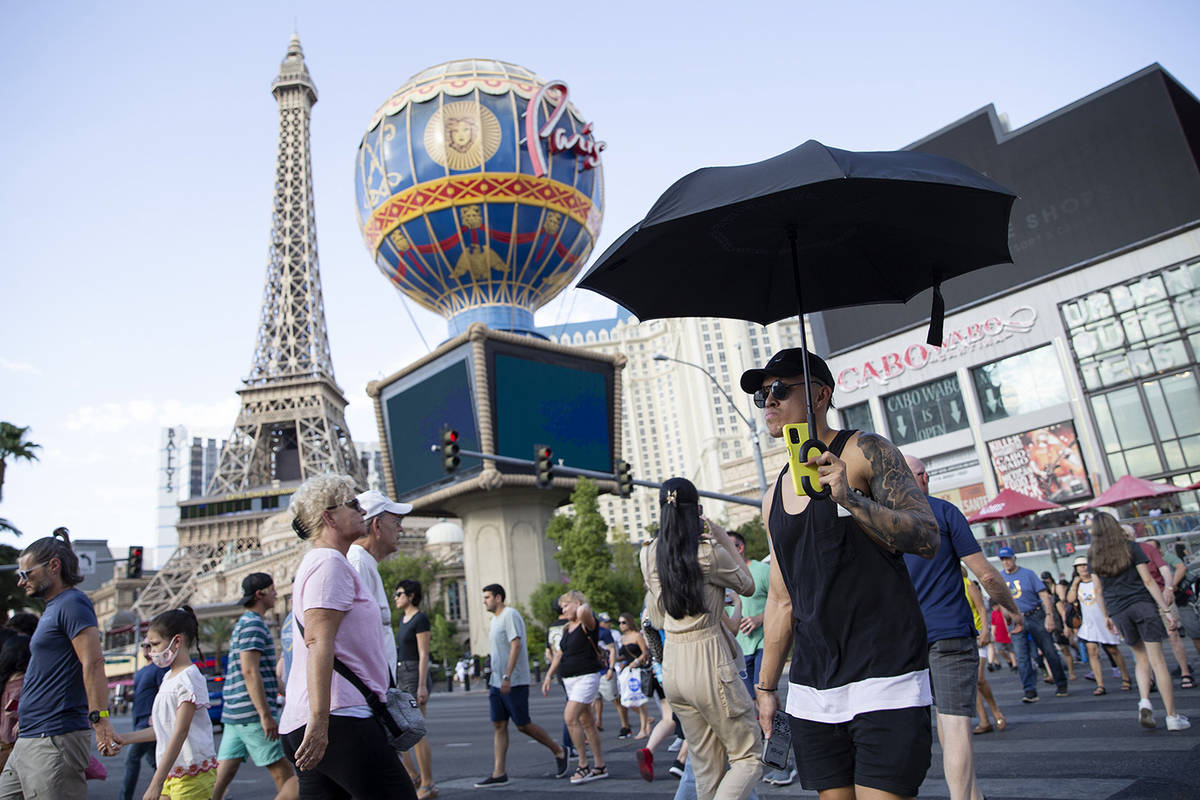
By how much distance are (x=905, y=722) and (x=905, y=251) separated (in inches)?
80.5

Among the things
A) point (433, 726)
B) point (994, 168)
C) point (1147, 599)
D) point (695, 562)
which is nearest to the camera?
point (695, 562)

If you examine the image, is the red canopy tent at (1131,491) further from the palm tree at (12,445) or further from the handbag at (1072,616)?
the palm tree at (12,445)

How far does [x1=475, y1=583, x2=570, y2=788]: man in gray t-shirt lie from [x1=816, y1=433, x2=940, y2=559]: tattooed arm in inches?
211

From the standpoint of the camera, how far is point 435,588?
2121 inches

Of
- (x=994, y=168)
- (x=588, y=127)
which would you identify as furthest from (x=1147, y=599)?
(x=994, y=168)

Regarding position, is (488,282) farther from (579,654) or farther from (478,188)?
(579,654)

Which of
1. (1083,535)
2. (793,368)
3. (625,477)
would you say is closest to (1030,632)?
(793,368)

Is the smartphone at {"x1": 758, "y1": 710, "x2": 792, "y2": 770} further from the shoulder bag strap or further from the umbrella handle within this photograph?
the shoulder bag strap

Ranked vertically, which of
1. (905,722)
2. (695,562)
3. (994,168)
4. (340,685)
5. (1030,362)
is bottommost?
(905,722)

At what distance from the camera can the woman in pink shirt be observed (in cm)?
309

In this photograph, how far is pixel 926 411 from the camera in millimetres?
42250

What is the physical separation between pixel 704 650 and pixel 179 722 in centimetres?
295

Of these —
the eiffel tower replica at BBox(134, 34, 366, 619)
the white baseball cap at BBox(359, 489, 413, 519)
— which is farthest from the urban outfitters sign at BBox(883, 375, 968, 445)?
the eiffel tower replica at BBox(134, 34, 366, 619)

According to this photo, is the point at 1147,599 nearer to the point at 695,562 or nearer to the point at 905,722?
the point at 695,562
